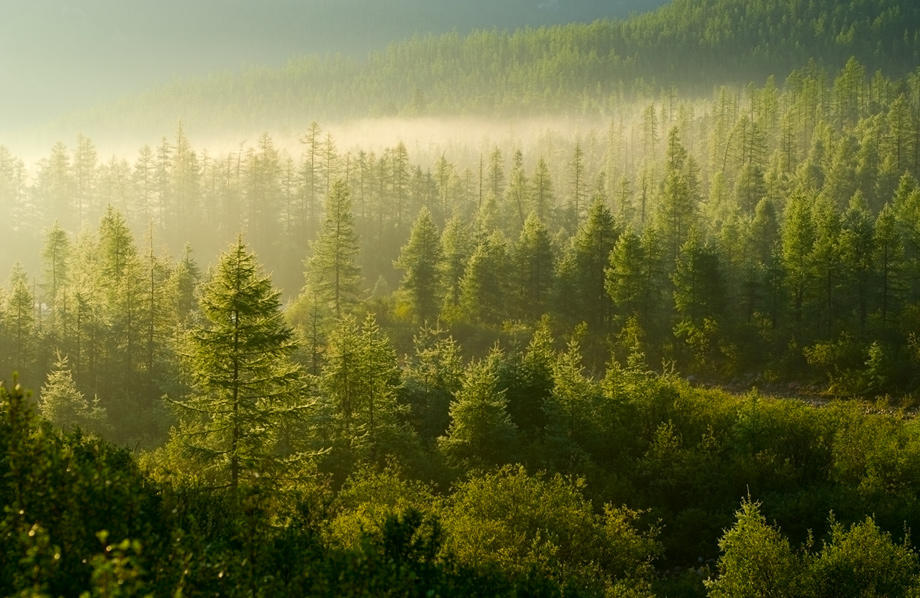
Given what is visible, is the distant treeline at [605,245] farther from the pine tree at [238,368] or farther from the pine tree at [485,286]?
the pine tree at [238,368]

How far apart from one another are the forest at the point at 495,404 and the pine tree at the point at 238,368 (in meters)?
0.13

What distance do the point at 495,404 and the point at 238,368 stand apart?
1472 centimetres

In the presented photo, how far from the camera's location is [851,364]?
5303 centimetres

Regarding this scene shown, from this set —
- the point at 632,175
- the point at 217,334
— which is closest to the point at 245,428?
the point at 217,334

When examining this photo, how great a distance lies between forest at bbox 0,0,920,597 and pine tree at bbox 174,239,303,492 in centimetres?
13

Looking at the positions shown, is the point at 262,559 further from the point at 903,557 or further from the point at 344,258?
the point at 344,258

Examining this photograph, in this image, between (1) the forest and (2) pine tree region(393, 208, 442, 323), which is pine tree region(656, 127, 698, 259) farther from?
(2) pine tree region(393, 208, 442, 323)

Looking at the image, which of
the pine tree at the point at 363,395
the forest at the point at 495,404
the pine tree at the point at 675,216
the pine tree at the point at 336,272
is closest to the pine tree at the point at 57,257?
the forest at the point at 495,404

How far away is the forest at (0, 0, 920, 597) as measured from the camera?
1456cm

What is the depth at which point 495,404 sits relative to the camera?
3453cm

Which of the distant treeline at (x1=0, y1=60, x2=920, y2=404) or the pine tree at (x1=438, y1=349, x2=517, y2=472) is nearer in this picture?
the pine tree at (x1=438, y1=349, x2=517, y2=472)

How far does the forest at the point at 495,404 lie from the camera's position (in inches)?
573

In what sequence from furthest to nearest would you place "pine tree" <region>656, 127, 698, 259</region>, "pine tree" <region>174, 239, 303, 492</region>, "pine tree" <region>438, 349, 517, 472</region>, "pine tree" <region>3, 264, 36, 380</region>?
"pine tree" <region>656, 127, 698, 259</region>, "pine tree" <region>3, 264, 36, 380</region>, "pine tree" <region>438, 349, 517, 472</region>, "pine tree" <region>174, 239, 303, 492</region>

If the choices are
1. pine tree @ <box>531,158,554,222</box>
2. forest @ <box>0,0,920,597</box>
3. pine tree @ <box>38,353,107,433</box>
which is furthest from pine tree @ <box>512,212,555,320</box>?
pine tree @ <box>38,353,107,433</box>
